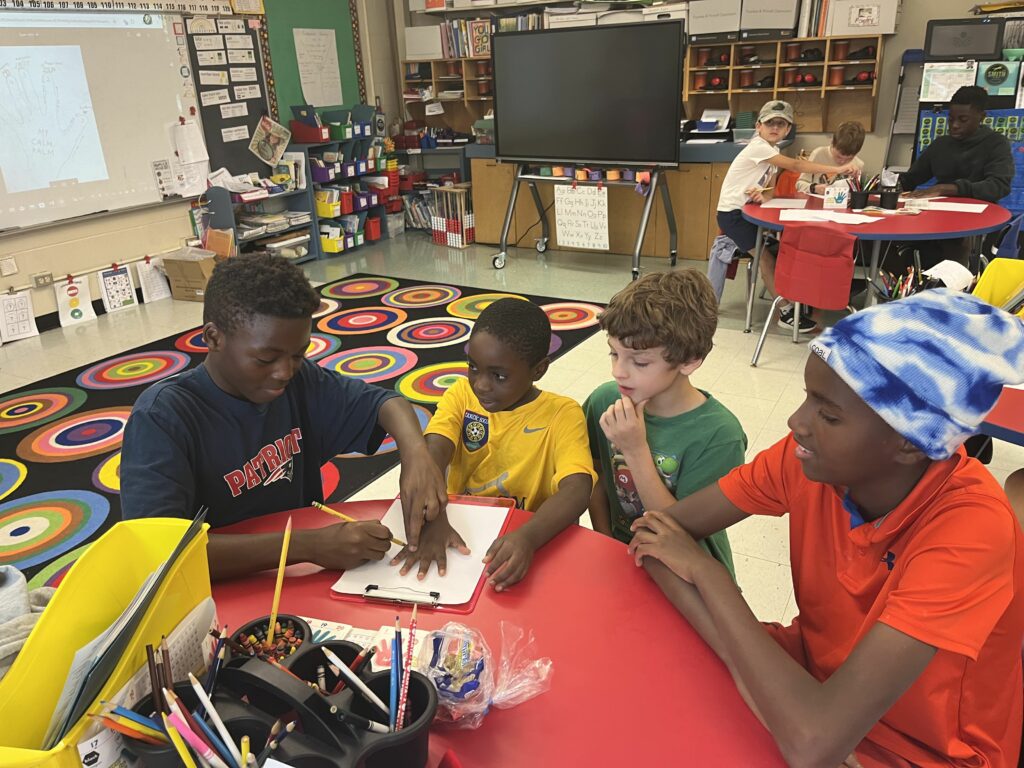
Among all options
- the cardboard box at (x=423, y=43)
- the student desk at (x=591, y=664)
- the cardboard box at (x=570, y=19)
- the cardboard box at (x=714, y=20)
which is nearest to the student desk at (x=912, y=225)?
the cardboard box at (x=714, y=20)

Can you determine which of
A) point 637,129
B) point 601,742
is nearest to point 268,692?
point 601,742

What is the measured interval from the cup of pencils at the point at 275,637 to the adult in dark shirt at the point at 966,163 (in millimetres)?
A: 4313

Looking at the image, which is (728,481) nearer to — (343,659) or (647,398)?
(647,398)

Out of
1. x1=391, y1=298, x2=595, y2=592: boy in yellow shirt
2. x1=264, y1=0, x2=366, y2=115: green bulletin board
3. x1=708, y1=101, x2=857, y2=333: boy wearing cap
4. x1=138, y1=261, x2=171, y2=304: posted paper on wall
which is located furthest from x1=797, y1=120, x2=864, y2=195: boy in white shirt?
x1=138, y1=261, x2=171, y2=304: posted paper on wall

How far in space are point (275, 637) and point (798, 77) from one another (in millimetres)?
6114

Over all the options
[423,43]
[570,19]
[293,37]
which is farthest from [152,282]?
[570,19]

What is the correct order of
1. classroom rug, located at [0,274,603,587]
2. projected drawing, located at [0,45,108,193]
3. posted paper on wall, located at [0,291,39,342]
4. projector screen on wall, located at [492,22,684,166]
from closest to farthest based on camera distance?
classroom rug, located at [0,274,603,587] → projected drawing, located at [0,45,108,193] → posted paper on wall, located at [0,291,39,342] → projector screen on wall, located at [492,22,684,166]

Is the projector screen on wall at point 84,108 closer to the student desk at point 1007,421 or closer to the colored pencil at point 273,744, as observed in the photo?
the colored pencil at point 273,744

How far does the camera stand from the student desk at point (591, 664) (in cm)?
81

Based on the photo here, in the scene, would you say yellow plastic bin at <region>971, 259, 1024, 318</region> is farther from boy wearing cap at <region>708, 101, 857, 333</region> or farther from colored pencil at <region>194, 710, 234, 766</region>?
colored pencil at <region>194, 710, 234, 766</region>

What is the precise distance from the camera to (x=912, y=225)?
11.5 feet

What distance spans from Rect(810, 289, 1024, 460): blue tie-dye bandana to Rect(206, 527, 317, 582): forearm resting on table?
2.62ft

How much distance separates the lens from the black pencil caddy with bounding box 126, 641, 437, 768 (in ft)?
2.20

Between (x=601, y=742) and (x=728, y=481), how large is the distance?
0.50m
